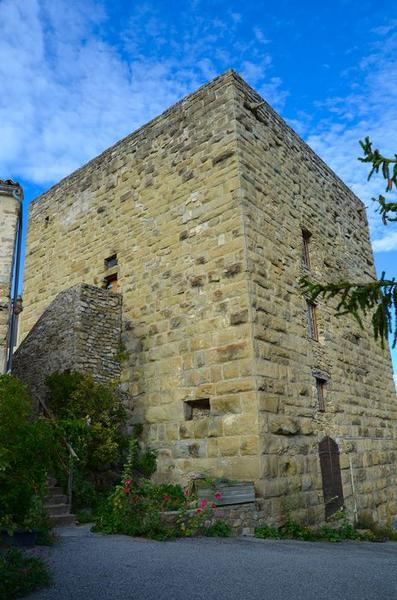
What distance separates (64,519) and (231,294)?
3.98 metres

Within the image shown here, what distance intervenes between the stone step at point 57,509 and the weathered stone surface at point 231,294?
1736 millimetres

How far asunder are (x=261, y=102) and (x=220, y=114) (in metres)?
1.20

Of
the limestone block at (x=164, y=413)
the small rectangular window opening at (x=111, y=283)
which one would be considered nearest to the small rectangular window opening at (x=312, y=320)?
the limestone block at (x=164, y=413)

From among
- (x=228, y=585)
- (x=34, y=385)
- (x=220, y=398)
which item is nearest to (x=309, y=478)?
(x=220, y=398)

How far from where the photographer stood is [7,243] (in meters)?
8.53

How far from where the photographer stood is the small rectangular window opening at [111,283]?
33.6ft

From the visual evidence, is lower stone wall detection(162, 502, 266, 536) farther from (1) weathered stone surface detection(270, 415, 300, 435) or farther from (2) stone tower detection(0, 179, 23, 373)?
(2) stone tower detection(0, 179, 23, 373)

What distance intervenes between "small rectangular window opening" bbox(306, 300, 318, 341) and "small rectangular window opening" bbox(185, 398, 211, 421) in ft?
8.70

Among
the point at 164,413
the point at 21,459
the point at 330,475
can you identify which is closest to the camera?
the point at 21,459

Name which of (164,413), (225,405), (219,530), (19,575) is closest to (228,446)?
(225,405)

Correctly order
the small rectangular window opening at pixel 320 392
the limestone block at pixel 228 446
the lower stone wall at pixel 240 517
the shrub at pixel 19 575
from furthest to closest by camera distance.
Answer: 1. the small rectangular window opening at pixel 320 392
2. the limestone block at pixel 228 446
3. the lower stone wall at pixel 240 517
4. the shrub at pixel 19 575

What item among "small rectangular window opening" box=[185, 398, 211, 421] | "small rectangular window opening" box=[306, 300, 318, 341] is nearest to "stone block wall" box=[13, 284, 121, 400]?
"small rectangular window opening" box=[185, 398, 211, 421]

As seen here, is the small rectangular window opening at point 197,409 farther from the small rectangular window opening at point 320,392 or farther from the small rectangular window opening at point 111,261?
the small rectangular window opening at point 111,261

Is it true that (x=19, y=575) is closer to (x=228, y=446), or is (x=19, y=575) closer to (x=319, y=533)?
(x=228, y=446)
